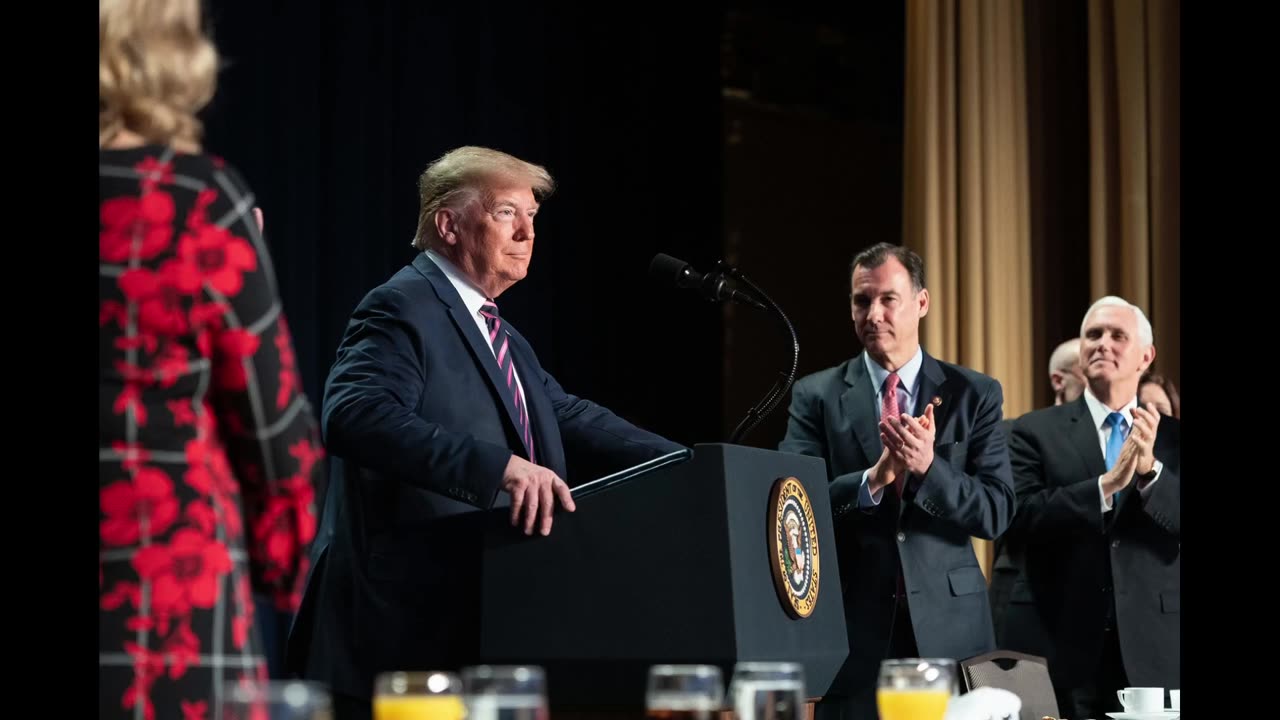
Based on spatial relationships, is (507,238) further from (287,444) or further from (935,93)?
(935,93)

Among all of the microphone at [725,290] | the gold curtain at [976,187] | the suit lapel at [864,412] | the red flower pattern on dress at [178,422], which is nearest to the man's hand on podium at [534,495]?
the microphone at [725,290]

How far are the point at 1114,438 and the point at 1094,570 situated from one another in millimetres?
369

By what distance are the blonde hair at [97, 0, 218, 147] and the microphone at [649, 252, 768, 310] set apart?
1.27m

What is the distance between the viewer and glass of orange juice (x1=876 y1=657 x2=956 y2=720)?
144 cm

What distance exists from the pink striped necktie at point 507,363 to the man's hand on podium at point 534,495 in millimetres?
313

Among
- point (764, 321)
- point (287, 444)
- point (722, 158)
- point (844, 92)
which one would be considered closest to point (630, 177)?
A: point (722, 158)

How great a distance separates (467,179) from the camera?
2.78 meters

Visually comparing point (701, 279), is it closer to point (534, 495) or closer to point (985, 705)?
point (534, 495)

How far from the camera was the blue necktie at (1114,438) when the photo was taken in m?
4.07

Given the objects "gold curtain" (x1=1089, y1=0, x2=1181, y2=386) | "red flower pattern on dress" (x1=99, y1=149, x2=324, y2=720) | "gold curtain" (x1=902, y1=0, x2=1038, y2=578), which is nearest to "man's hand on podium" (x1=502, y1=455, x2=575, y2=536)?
"red flower pattern on dress" (x1=99, y1=149, x2=324, y2=720)

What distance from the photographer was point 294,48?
15.8ft

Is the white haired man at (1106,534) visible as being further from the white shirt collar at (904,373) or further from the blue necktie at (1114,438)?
the white shirt collar at (904,373)

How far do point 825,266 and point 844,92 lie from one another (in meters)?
0.81

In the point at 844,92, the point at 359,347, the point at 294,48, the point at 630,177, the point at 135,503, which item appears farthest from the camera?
the point at 844,92
